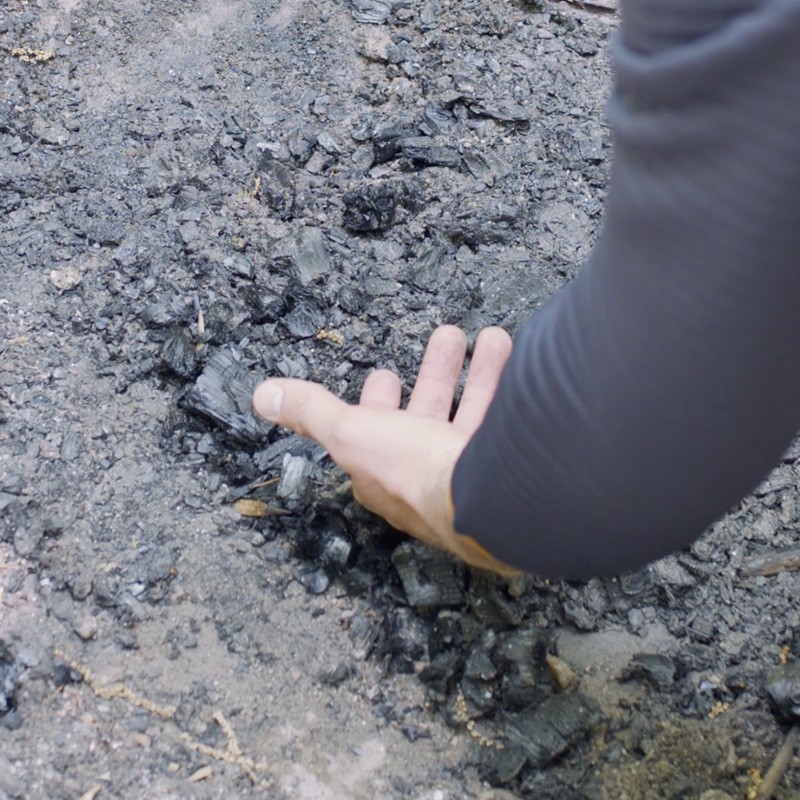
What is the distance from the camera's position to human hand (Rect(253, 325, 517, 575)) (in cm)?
126

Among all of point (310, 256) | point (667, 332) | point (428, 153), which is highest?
point (667, 332)

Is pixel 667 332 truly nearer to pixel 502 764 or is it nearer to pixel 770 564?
pixel 502 764

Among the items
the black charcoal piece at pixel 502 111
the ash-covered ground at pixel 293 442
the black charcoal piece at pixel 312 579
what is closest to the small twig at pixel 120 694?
the ash-covered ground at pixel 293 442

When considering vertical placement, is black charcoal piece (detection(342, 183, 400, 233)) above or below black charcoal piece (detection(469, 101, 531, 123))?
below

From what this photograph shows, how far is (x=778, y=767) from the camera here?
4.48ft

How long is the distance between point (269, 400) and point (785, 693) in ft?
2.81

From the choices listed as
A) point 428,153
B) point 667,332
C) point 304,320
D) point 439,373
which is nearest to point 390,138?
point 428,153

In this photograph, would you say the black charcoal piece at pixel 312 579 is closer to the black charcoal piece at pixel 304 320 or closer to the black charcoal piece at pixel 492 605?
the black charcoal piece at pixel 492 605

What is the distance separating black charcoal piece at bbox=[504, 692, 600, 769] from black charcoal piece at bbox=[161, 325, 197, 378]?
77cm

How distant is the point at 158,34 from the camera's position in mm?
2088

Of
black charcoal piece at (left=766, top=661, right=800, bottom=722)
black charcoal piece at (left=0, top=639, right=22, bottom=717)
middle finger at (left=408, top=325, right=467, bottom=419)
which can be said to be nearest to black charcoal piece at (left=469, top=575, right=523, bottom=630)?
middle finger at (left=408, top=325, right=467, bottom=419)

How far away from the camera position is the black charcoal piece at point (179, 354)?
165 centimetres

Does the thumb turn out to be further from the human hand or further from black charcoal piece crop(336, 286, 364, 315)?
black charcoal piece crop(336, 286, 364, 315)

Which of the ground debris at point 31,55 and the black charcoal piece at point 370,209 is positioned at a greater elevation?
the ground debris at point 31,55
